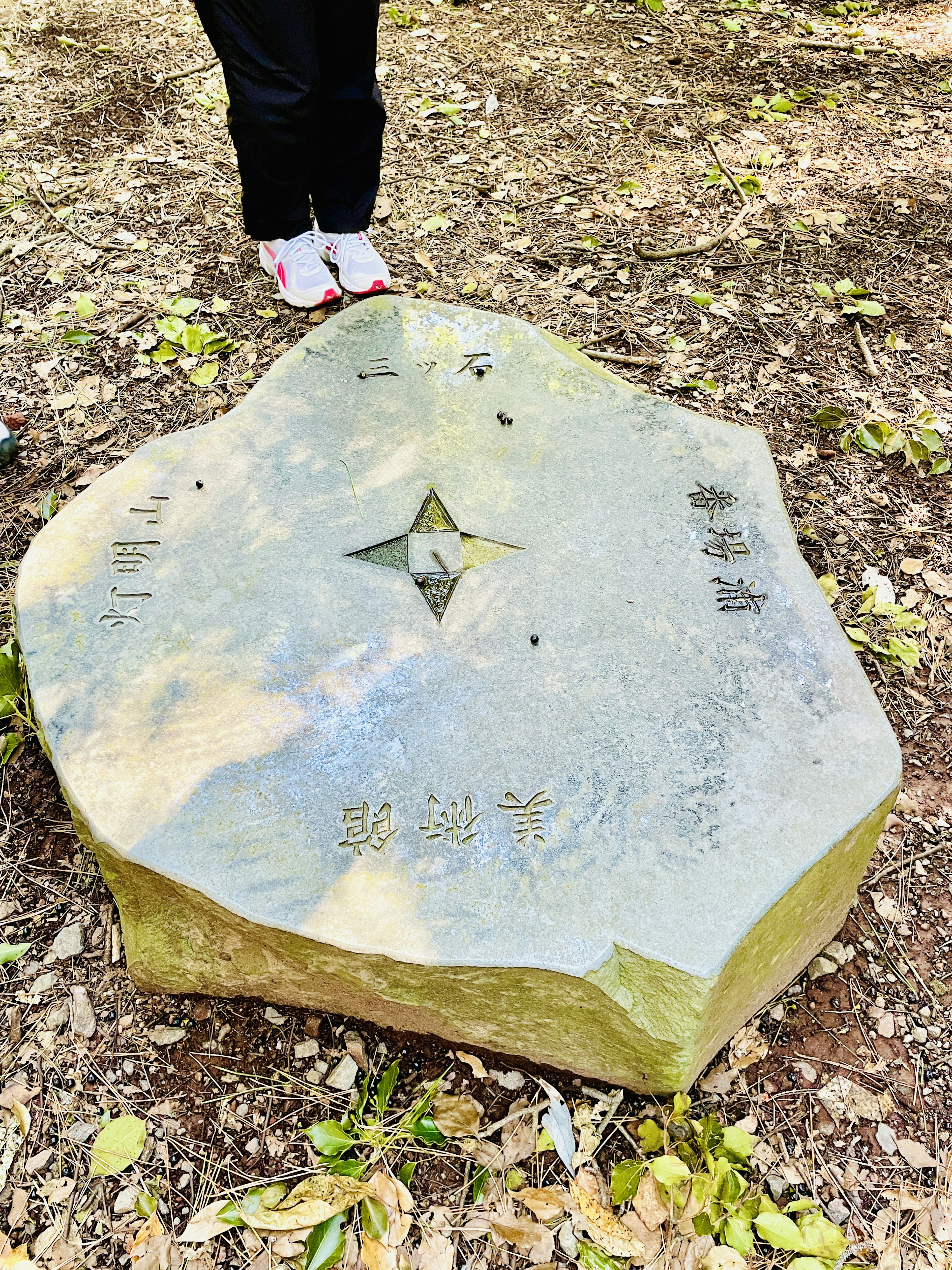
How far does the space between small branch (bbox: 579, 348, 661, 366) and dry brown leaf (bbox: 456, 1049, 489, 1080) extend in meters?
2.26

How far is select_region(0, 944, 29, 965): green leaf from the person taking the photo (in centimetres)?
192

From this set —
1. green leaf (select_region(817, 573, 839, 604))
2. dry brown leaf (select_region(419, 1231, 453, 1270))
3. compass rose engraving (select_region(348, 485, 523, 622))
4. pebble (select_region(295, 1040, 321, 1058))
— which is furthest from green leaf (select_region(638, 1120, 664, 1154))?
green leaf (select_region(817, 573, 839, 604))

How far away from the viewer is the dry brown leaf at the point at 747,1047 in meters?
1.82

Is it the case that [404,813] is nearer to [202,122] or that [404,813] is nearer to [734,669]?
[734,669]

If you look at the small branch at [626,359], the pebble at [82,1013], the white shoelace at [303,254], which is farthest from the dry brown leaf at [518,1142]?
the white shoelace at [303,254]

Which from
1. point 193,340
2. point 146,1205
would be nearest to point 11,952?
point 146,1205

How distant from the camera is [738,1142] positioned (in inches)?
66.6

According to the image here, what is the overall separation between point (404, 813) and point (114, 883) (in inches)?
22.4

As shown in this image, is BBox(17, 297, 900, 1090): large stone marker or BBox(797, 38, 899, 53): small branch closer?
BBox(17, 297, 900, 1090): large stone marker

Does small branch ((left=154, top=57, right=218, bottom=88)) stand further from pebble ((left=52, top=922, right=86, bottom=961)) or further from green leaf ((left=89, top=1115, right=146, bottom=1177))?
green leaf ((left=89, top=1115, right=146, bottom=1177))

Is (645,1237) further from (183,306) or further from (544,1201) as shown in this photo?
(183,306)

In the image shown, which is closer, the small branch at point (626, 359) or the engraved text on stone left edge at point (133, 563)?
the engraved text on stone left edge at point (133, 563)

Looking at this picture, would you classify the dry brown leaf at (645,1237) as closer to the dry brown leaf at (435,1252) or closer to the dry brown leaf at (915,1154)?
the dry brown leaf at (435,1252)

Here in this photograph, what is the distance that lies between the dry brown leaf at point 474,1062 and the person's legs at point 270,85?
2.38m
